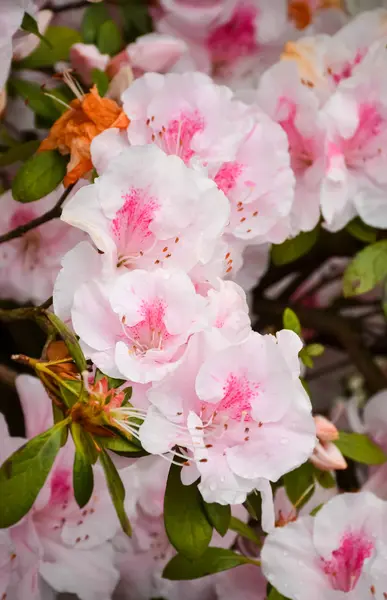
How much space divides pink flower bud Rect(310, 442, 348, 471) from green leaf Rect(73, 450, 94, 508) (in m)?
0.24

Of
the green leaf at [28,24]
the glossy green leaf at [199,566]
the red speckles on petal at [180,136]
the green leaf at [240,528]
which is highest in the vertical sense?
the green leaf at [28,24]

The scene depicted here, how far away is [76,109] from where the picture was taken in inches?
24.6

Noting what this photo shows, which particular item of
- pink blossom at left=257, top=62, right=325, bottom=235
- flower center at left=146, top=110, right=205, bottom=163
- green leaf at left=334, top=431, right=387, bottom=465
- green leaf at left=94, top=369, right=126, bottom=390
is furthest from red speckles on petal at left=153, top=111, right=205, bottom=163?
green leaf at left=334, top=431, right=387, bottom=465

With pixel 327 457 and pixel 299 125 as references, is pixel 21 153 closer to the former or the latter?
pixel 299 125

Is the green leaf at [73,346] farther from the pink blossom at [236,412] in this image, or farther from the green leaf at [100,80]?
the green leaf at [100,80]

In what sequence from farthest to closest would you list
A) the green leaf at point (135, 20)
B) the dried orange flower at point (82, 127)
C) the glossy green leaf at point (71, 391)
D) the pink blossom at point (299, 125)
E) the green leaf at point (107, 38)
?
the green leaf at point (135, 20) < the green leaf at point (107, 38) < the pink blossom at point (299, 125) < the dried orange flower at point (82, 127) < the glossy green leaf at point (71, 391)

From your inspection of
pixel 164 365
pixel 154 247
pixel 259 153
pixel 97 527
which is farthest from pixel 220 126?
pixel 97 527

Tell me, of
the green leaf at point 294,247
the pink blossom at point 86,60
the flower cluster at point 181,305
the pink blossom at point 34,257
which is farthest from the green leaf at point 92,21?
the green leaf at point 294,247

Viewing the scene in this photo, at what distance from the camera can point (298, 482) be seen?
0.70 meters

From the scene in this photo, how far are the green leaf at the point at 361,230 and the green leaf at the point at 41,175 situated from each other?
1.08 feet

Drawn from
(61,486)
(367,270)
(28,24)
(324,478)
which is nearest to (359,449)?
(324,478)

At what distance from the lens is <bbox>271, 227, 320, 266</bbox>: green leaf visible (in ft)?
2.52

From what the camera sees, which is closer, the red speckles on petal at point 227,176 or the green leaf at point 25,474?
the green leaf at point 25,474

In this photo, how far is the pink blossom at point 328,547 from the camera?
606 mm
